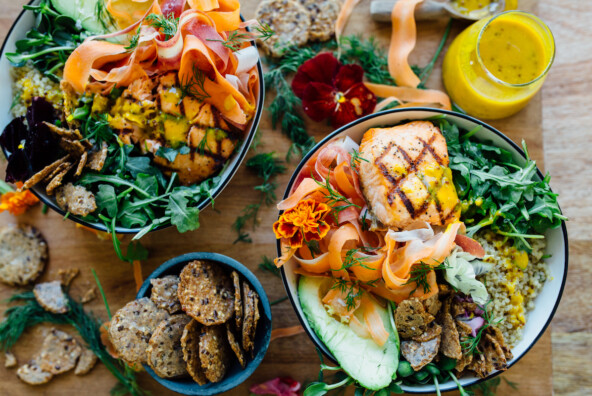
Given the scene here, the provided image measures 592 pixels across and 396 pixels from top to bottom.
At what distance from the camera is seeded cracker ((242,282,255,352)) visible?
6.39 ft

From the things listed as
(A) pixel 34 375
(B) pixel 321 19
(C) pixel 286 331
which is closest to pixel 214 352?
(C) pixel 286 331

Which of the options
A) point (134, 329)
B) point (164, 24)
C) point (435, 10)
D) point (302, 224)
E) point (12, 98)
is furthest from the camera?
point (435, 10)

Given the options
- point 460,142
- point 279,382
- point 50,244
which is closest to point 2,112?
point 50,244

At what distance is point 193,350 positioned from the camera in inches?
78.4

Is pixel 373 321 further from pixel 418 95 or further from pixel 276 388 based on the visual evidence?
pixel 418 95

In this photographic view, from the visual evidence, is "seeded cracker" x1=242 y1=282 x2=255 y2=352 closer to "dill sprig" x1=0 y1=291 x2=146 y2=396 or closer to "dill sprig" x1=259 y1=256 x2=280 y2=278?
"dill sprig" x1=259 y1=256 x2=280 y2=278

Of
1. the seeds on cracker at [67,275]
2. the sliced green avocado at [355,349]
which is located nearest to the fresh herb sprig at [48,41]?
the seeds on cracker at [67,275]

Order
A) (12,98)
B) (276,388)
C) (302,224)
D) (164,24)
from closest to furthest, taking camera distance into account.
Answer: (302,224)
(164,24)
(12,98)
(276,388)

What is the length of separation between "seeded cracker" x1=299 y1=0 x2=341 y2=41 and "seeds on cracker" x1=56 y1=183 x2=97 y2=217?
1.29 metres

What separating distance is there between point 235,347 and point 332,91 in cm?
124

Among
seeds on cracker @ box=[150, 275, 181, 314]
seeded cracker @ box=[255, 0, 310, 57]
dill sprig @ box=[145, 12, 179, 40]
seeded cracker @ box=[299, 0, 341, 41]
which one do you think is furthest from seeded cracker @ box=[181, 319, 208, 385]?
seeded cracker @ box=[299, 0, 341, 41]

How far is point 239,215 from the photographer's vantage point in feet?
7.73

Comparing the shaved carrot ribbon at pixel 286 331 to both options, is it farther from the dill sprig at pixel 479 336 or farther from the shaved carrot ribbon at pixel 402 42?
the shaved carrot ribbon at pixel 402 42

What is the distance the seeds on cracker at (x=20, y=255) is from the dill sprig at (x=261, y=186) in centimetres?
98
